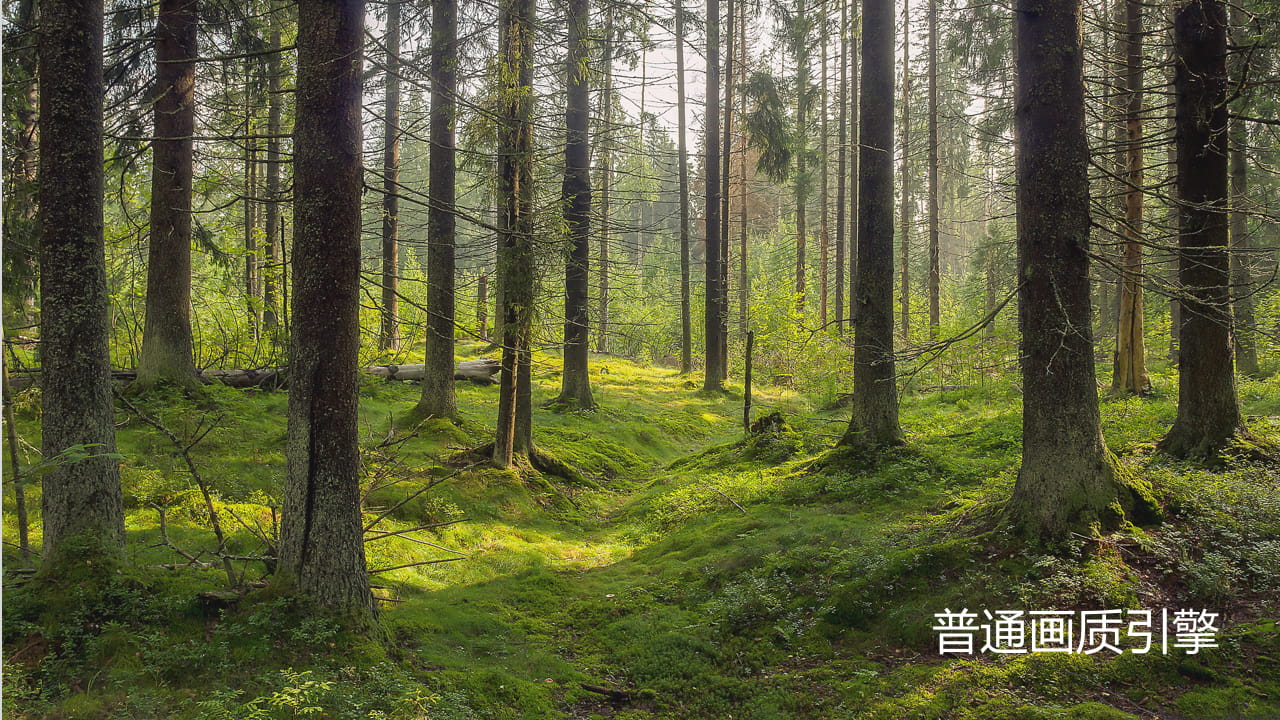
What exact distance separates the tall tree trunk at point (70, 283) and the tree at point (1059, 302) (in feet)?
25.3

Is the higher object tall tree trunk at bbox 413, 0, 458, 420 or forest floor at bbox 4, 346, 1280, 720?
tall tree trunk at bbox 413, 0, 458, 420

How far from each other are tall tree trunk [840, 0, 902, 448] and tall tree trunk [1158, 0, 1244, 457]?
3296mm

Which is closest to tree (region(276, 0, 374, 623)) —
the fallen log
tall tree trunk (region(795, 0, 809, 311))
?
the fallen log

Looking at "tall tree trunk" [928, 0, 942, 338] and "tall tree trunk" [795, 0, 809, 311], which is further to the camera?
"tall tree trunk" [928, 0, 942, 338]

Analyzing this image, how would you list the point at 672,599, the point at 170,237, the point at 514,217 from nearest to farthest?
the point at 672,599 → the point at 514,217 → the point at 170,237

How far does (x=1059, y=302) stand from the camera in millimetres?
5672

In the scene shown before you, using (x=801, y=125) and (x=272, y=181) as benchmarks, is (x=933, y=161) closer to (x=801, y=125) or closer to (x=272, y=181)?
(x=801, y=125)

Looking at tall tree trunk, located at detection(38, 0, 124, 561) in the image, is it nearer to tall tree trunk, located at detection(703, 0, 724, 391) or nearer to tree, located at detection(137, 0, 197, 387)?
tree, located at detection(137, 0, 197, 387)

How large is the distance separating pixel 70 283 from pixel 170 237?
590 cm

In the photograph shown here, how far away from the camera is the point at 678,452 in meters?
15.5

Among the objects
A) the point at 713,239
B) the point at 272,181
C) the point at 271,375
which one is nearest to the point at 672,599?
the point at 271,375

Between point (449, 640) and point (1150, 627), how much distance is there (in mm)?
5555

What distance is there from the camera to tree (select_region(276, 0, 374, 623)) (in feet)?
16.4

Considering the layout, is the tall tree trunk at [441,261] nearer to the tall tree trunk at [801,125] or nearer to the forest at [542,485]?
the forest at [542,485]
